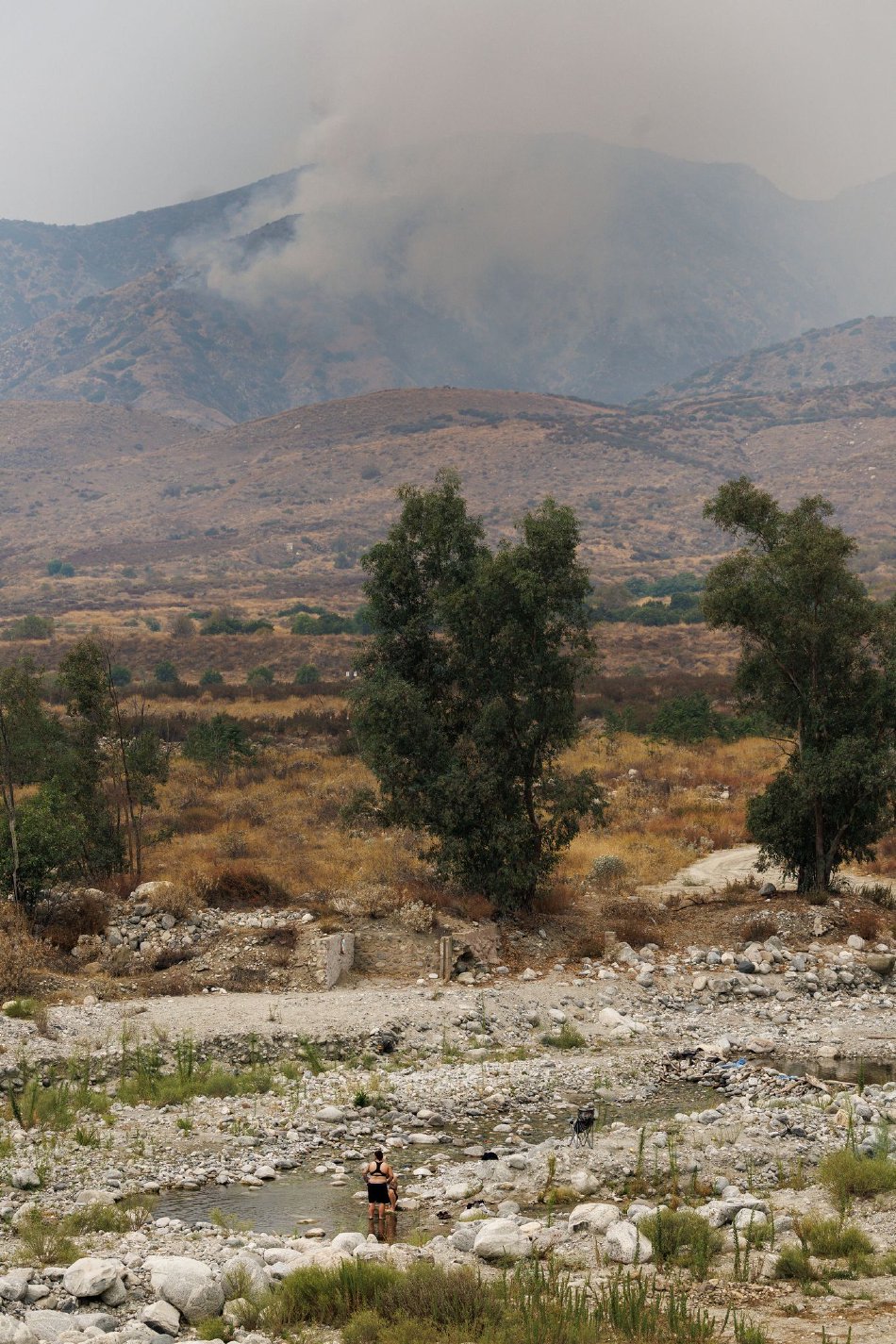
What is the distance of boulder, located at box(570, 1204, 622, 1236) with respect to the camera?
1120 centimetres

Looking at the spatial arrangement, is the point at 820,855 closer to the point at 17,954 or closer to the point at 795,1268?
the point at 795,1268

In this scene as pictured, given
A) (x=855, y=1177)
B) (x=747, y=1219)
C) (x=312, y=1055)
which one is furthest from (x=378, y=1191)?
(x=312, y=1055)

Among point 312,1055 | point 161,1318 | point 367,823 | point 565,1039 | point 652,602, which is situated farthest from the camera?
point 652,602

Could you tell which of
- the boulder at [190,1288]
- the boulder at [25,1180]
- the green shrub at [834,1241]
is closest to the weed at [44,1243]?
the boulder at [25,1180]

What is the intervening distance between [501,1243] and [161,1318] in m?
3.02

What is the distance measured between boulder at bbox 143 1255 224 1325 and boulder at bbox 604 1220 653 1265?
3451 mm

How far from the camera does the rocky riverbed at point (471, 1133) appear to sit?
400 inches

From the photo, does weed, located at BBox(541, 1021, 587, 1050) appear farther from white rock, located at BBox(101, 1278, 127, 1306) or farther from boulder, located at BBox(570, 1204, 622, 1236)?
white rock, located at BBox(101, 1278, 127, 1306)

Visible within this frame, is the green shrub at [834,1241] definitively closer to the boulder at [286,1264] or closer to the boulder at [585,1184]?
the boulder at [585,1184]

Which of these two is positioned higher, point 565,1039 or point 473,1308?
point 473,1308

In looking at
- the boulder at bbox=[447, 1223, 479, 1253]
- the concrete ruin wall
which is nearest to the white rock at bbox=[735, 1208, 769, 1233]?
the boulder at bbox=[447, 1223, 479, 1253]

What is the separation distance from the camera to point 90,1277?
1015 centimetres

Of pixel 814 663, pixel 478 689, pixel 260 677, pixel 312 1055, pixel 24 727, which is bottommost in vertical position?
pixel 312 1055

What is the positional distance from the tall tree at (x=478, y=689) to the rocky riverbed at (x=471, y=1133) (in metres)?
2.78
